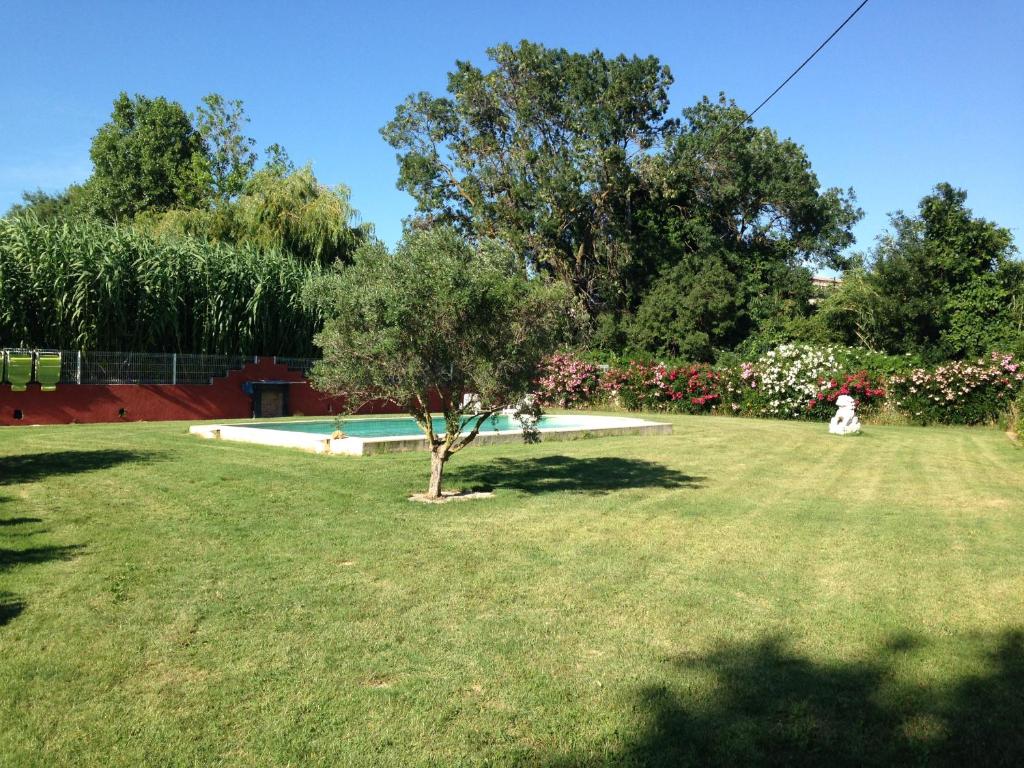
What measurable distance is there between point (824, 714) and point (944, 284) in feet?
90.6

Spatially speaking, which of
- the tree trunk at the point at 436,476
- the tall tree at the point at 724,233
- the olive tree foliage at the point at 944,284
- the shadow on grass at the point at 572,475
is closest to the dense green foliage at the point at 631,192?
the tall tree at the point at 724,233

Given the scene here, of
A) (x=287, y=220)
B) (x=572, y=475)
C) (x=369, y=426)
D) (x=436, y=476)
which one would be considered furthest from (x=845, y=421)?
(x=287, y=220)

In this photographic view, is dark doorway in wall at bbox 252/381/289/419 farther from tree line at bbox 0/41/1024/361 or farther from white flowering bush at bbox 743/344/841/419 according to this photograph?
white flowering bush at bbox 743/344/841/419

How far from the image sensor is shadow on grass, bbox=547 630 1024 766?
3.05 metres

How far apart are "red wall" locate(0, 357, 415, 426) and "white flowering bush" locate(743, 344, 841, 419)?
11.2m

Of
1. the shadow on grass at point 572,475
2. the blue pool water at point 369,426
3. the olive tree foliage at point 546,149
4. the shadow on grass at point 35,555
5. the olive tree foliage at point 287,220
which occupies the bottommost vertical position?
the shadow on grass at point 35,555

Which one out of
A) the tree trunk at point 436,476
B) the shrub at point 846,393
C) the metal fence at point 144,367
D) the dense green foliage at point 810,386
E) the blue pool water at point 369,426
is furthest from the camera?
the shrub at point 846,393

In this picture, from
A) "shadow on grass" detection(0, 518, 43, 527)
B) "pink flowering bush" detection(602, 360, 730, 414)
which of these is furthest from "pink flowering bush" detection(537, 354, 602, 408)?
"shadow on grass" detection(0, 518, 43, 527)

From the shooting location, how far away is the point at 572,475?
10.3m

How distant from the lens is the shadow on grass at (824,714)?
3055mm

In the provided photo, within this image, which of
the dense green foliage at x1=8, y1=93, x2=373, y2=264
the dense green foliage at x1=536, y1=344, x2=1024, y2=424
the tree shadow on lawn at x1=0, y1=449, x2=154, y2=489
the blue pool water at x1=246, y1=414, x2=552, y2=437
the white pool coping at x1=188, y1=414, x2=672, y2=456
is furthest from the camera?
the dense green foliage at x1=8, y1=93, x2=373, y2=264

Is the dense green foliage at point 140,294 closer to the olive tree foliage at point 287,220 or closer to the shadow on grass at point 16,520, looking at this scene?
the olive tree foliage at point 287,220

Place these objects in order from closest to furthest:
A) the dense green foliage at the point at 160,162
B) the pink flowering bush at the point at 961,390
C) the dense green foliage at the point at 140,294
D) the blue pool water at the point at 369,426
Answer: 1. the blue pool water at the point at 369,426
2. the dense green foliage at the point at 140,294
3. the pink flowering bush at the point at 961,390
4. the dense green foliage at the point at 160,162

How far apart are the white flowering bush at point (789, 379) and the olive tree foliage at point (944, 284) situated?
4955mm
